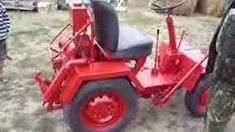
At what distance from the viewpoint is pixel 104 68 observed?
3105 mm

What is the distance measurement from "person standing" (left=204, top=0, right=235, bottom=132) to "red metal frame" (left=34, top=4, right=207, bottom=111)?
989mm

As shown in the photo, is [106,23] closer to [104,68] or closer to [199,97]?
[104,68]

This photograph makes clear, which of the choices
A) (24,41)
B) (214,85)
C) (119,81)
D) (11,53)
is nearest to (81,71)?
(119,81)

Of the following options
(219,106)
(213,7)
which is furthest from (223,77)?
(213,7)

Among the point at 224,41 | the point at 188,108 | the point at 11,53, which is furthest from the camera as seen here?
the point at 11,53

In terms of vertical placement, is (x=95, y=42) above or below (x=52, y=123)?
above

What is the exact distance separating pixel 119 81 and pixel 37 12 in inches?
147

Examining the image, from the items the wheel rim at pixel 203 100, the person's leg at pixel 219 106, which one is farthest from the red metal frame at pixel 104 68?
the person's leg at pixel 219 106

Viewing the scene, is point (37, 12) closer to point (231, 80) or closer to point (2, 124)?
point (2, 124)

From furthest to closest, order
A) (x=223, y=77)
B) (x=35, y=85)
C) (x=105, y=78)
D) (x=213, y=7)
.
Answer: (x=213, y=7) < (x=35, y=85) < (x=105, y=78) < (x=223, y=77)

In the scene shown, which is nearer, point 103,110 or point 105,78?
point 105,78

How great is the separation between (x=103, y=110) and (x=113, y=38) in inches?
22.3

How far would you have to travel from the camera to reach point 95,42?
3309mm

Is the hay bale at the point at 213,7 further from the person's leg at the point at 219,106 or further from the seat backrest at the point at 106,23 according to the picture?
the person's leg at the point at 219,106
